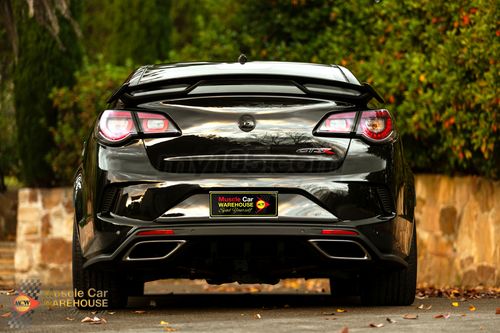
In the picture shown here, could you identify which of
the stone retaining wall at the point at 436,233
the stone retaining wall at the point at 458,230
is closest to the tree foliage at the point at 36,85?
the stone retaining wall at the point at 436,233

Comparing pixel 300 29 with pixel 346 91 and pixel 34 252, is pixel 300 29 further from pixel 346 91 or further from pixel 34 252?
pixel 346 91

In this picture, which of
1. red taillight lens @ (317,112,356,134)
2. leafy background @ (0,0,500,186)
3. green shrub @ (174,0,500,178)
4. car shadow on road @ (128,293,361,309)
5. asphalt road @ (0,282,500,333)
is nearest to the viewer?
asphalt road @ (0,282,500,333)

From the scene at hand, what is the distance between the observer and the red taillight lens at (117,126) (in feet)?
23.2

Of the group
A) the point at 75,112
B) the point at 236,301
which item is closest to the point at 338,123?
the point at 236,301

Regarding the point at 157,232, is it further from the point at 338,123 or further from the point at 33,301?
the point at 33,301

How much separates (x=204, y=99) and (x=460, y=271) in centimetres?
648

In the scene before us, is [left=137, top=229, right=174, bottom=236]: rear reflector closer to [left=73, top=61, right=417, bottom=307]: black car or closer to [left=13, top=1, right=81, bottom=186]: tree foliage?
[left=73, top=61, right=417, bottom=307]: black car

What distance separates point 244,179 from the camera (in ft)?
22.7

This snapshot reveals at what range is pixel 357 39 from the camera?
15.2 metres

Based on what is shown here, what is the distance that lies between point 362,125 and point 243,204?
0.87 meters

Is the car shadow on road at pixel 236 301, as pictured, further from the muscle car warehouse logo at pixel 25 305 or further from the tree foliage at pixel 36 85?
the tree foliage at pixel 36 85

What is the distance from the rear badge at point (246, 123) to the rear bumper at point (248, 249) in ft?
1.82

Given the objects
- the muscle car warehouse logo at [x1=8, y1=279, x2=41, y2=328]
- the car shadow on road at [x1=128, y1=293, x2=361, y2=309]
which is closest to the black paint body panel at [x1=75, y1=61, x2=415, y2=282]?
the muscle car warehouse logo at [x1=8, y1=279, x2=41, y2=328]

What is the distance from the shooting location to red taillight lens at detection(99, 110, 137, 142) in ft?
23.2
